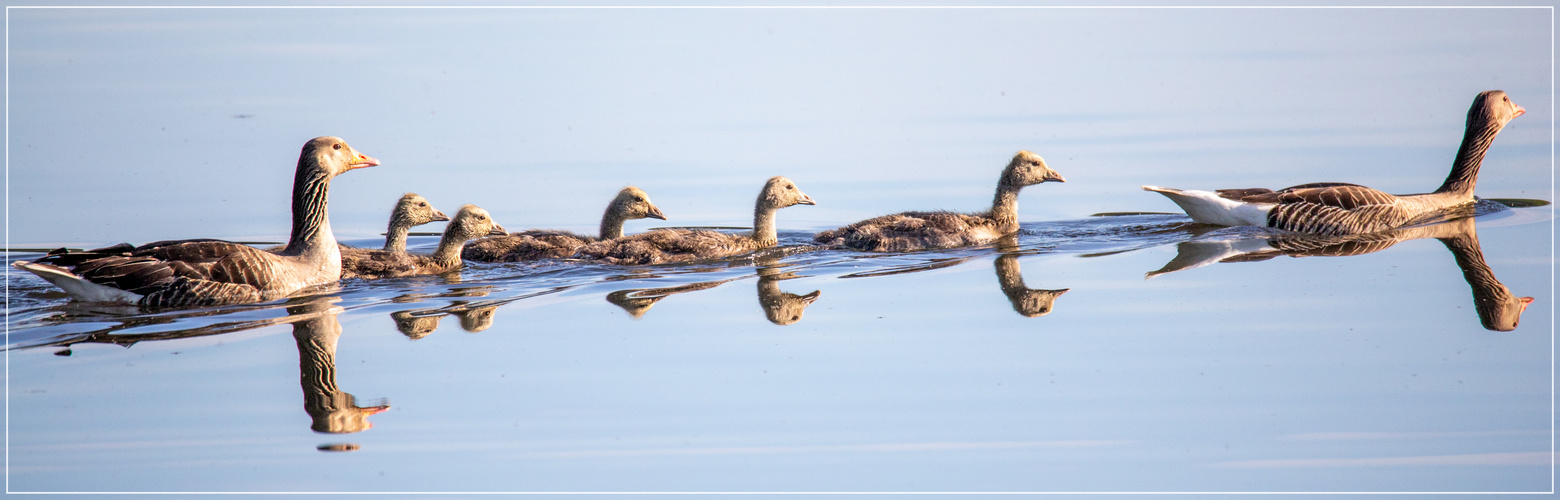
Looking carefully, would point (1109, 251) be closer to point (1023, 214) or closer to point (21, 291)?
point (1023, 214)

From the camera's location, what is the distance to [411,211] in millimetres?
13508

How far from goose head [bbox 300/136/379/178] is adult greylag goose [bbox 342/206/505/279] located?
35.4 inches

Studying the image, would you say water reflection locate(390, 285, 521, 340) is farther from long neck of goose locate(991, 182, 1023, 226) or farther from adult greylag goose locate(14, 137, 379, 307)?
long neck of goose locate(991, 182, 1023, 226)

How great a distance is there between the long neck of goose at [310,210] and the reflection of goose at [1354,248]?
7197mm

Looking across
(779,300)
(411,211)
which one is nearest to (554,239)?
(411,211)

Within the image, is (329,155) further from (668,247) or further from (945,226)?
(945,226)

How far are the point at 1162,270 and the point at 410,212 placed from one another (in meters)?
7.01

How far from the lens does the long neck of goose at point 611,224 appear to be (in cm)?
1436

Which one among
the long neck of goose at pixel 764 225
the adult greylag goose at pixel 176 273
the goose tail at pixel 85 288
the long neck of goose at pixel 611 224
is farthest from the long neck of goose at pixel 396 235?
the long neck of goose at pixel 764 225

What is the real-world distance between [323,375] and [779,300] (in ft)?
12.9

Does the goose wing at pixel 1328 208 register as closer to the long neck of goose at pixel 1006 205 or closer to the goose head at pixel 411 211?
the long neck of goose at pixel 1006 205

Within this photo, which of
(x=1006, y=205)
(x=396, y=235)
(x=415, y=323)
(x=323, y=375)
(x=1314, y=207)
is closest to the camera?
(x=323, y=375)

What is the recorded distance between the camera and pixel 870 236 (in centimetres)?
1402

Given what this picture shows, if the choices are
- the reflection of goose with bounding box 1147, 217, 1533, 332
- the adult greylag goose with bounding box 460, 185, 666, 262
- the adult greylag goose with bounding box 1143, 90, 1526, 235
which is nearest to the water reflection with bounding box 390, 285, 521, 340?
the adult greylag goose with bounding box 460, 185, 666, 262
